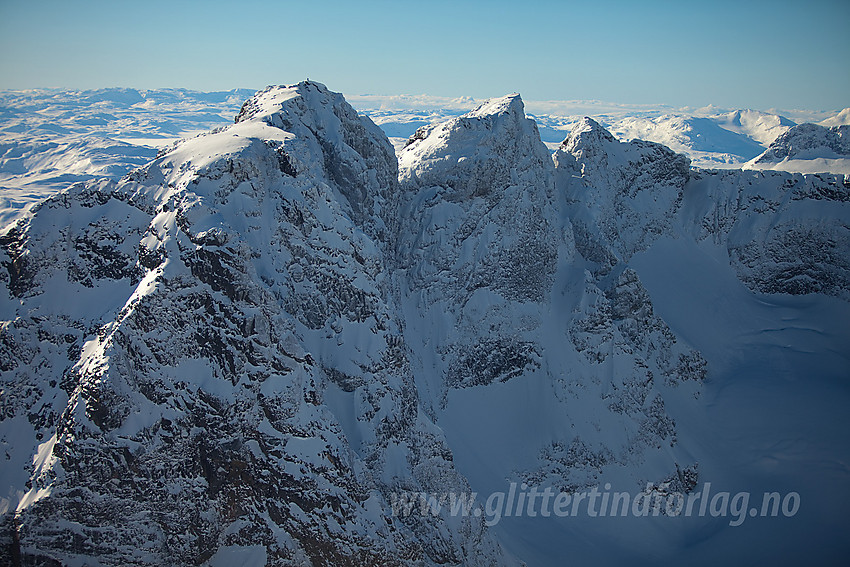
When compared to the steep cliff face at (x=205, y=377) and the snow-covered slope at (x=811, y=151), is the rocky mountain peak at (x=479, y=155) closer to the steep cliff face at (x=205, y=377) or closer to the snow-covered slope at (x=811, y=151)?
the steep cliff face at (x=205, y=377)

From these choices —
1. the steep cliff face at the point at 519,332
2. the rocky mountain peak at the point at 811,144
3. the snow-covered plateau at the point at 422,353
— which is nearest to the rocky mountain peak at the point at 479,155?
the steep cliff face at the point at 519,332

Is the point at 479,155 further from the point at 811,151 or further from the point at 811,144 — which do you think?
the point at 811,151

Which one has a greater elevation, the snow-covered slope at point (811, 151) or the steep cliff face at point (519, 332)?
the snow-covered slope at point (811, 151)

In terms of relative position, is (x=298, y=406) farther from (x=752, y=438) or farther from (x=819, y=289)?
(x=819, y=289)

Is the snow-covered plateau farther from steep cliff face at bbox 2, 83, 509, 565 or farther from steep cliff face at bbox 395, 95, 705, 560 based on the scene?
steep cliff face at bbox 395, 95, 705, 560

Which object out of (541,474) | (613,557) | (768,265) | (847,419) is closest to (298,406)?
(541,474)

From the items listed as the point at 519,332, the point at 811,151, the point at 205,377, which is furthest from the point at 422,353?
the point at 811,151

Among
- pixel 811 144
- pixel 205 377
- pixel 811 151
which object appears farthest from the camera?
pixel 811 151
